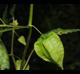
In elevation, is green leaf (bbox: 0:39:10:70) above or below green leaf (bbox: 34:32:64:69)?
below

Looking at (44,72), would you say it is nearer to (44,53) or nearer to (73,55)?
(44,53)

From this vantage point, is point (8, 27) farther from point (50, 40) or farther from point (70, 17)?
point (70, 17)

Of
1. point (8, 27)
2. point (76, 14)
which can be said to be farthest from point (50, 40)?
point (76, 14)

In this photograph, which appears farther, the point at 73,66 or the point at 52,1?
the point at 73,66

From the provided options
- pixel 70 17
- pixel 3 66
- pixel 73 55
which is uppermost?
pixel 3 66

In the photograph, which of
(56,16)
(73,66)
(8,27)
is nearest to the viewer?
(8,27)

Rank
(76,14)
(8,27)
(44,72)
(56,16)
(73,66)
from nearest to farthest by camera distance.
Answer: (44,72)
(8,27)
(73,66)
(56,16)
(76,14)

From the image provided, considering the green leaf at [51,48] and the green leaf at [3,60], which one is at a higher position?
the green leaf at [51,48]

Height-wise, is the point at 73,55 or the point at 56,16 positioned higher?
the point at 56,16
